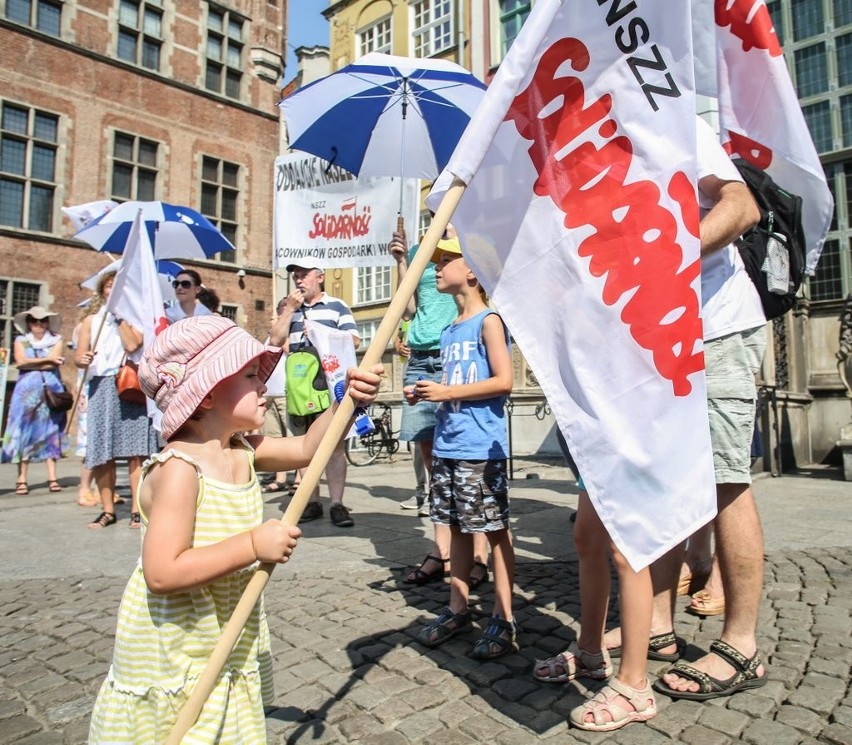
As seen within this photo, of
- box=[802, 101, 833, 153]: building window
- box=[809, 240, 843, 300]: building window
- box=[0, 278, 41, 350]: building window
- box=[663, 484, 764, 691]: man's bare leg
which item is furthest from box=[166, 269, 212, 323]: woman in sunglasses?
box=[0, 278, 41, 350]: building window

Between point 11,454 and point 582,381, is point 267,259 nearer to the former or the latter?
point 11,454

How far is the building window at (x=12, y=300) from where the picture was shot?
17703 millimetres

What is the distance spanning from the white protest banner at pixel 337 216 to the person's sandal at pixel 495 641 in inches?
123

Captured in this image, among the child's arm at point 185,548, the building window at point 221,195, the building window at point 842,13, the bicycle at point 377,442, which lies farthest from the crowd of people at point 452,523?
the building window at point 221,195

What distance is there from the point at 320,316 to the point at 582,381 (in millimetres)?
3616

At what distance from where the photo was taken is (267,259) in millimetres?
23828

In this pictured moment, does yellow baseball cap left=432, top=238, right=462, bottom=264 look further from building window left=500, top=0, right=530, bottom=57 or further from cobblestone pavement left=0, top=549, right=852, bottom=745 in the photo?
building window left=500, top=0, right=530, bottom=57

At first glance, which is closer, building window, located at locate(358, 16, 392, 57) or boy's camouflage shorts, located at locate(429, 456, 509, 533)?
boy's camouflage shorts, located at locate(429, 456, 509, 533)

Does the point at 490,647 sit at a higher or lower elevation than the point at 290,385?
lower

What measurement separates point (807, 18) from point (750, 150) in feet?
38.9

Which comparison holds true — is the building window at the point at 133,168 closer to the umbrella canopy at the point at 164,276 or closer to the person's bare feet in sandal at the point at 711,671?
the umbrella canopy at the point at 164,276

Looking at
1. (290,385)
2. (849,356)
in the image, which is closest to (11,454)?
(290,385)

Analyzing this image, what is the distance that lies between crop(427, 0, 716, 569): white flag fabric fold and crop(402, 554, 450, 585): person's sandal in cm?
189

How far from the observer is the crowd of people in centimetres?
151
